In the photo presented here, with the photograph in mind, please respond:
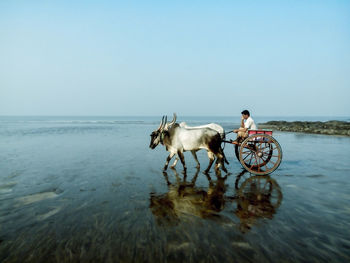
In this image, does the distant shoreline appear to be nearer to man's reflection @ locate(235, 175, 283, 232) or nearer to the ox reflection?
man's reflection @ locate(235, 175, 283, 232)

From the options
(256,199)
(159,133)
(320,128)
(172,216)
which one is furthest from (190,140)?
(320,128)

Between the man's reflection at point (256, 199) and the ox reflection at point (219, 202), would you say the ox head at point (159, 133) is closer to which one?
the ox reflection at point (219, 202)

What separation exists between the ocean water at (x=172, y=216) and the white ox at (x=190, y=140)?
0.73 meters

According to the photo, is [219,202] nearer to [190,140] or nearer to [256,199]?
[256,199]

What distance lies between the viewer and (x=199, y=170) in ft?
27.7

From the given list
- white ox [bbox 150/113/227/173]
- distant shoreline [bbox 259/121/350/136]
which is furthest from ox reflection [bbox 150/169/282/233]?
distant shoreline [bbox 259/121/350/136]

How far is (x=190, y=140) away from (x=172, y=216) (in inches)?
150

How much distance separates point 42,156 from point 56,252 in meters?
9.20

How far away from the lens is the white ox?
7.88 meters

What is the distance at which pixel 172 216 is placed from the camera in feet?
14.6

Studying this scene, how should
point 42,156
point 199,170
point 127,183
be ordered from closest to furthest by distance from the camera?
point 127,183 < point 199,170 < point 42,156

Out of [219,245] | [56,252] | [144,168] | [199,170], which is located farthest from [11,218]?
[199,170]

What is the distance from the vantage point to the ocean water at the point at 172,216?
3283 mm

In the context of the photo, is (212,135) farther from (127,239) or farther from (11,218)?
(11,218)
